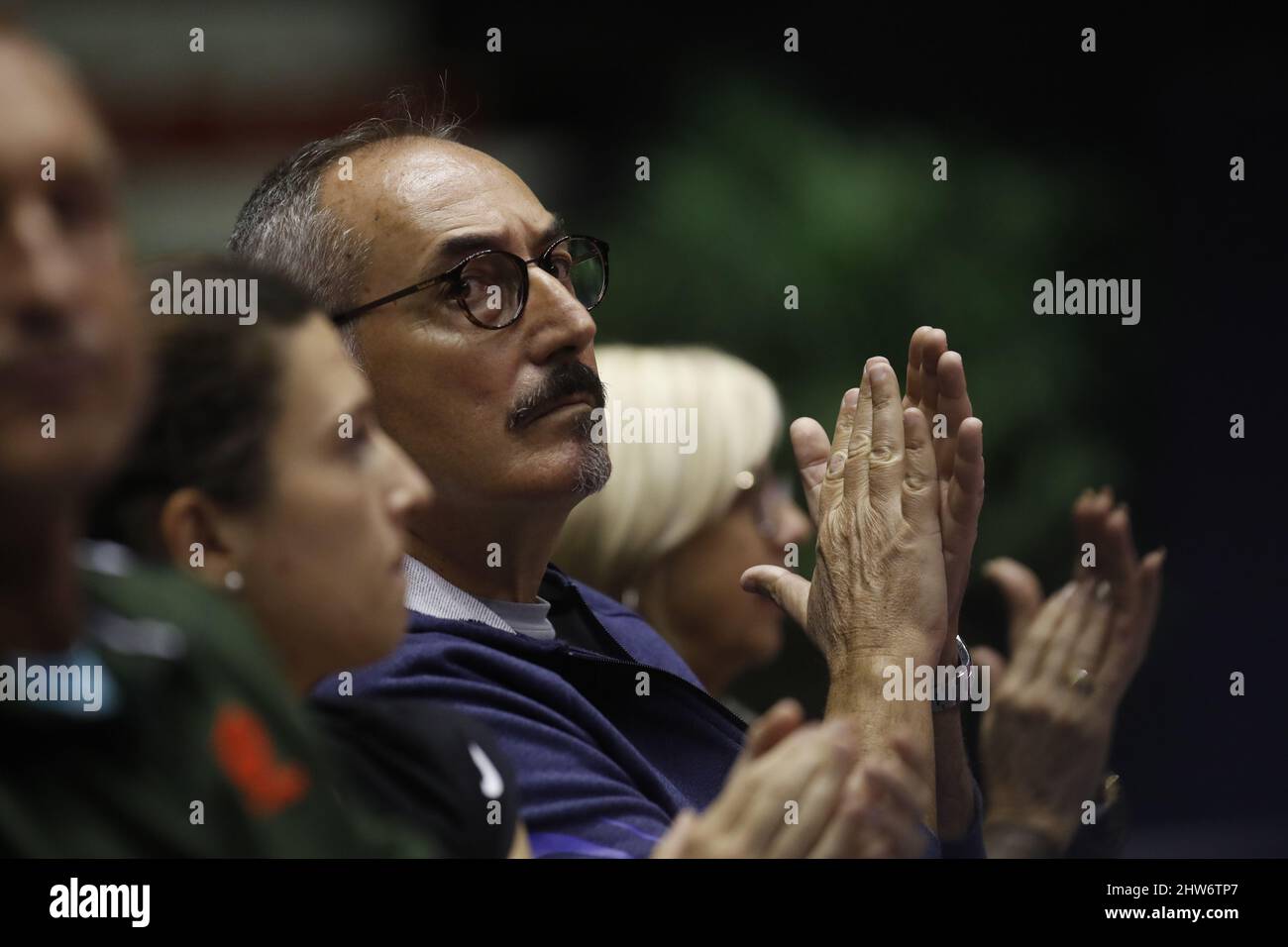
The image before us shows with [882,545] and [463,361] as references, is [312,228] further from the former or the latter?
[882,545]

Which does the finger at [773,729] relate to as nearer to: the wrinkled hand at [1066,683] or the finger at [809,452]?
the wrinkled hand at [1066,683]

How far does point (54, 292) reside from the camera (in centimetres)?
110

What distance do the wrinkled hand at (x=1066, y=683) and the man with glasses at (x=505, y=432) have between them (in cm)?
10

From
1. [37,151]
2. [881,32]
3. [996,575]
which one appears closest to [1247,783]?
[996,575]

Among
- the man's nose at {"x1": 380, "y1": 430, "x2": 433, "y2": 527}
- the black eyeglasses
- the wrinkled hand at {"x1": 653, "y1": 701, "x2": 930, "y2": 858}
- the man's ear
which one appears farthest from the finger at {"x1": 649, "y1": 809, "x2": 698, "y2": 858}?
the black eyeglasses

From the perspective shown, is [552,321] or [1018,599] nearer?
[552,321]

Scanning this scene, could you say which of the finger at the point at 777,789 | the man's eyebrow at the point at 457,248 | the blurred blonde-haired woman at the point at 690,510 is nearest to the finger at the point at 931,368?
the man's eyebrow at the point at 457,248

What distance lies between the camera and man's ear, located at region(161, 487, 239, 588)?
1.31 meters

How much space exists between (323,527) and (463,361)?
2.38 feet

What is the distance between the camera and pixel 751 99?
3.83 meters

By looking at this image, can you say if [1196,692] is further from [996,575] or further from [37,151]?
[37,151]

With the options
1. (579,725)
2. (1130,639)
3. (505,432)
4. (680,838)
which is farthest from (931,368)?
(680,838)

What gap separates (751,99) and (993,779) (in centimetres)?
225

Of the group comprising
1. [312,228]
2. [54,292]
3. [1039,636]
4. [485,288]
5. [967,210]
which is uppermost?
[967,210]
